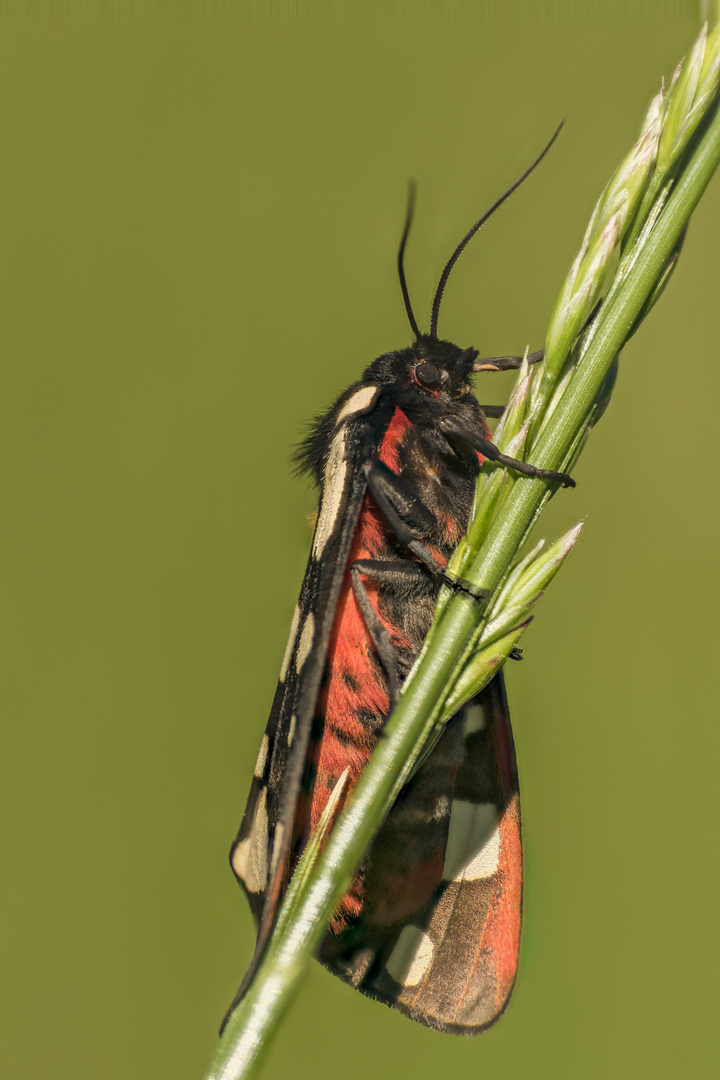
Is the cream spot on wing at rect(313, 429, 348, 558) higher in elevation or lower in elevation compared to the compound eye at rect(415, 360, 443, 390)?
lower

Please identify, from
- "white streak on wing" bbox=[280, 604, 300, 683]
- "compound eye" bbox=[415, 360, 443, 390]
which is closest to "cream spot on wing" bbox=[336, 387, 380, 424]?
"compound eye" bbox=[415, 360, 443, 390]

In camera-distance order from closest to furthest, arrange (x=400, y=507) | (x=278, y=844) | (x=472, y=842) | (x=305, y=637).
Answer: (x=278, y=844) < (x=305, y=637) < (x=400, y=507) < (x=472, y=842)

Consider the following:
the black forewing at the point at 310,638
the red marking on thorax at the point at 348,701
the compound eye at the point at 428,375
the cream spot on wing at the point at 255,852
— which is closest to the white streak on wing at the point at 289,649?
the black forewing at the point at 310,638

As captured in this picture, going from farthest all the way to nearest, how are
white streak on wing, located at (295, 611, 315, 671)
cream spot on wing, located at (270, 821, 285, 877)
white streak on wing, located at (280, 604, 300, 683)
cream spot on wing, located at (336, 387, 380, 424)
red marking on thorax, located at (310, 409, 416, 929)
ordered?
cream spot on wing, located at (336, 387, 380, 424)
white streak on wing, located at (280, 604, 300, 683)
red marking on thorax, located at (310, 409, 416, 929)
white streak on wing, located at (295, 611, 315, 671)
cream spot on wing, located at (270, 821, 285, 877)

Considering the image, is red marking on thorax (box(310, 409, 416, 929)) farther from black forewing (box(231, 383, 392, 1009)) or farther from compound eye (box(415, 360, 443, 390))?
compound eye (box(415, 360, 443, 390))

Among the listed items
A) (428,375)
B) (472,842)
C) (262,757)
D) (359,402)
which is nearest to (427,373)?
(428,375)

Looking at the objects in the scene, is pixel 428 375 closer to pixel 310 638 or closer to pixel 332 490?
pixel 332 490

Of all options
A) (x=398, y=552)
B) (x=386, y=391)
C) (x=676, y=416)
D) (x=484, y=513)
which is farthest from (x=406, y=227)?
(x=676, y=416)

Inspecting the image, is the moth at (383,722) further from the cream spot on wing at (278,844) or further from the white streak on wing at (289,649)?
the cream spot on wing at (278,844)
